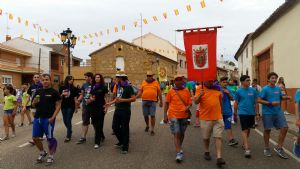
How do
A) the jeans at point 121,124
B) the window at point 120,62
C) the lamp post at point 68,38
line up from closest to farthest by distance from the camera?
1. the jeans at point 121,124
2. the lamp post at point 68,38
3. the window at point 120,62

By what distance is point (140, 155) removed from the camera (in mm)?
7125

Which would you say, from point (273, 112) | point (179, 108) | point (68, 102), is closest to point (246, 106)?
point (273, 112)

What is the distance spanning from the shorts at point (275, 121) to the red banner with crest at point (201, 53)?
1.58m

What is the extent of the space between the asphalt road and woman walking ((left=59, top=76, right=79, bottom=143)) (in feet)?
1.48

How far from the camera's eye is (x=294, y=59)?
15.8 m

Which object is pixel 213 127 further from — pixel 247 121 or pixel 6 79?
pixel 6 79

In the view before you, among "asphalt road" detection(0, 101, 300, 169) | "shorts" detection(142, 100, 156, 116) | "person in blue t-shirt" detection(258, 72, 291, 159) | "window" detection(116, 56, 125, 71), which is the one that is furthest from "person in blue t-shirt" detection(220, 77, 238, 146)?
"window" detection(116, 56, 125, 71)

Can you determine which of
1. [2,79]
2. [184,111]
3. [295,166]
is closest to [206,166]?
[184,111]

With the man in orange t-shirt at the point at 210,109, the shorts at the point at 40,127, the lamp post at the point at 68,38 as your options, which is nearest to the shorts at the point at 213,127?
the man in orange t-shirt at the point at 210,109

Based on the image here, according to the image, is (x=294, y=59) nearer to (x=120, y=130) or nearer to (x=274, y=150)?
(x=274, y=150)

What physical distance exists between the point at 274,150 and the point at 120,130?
335cm

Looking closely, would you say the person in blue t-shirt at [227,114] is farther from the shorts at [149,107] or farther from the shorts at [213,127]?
the shorts at [149,107]

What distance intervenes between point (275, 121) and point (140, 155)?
280cm

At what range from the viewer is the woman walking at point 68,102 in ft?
28.8
